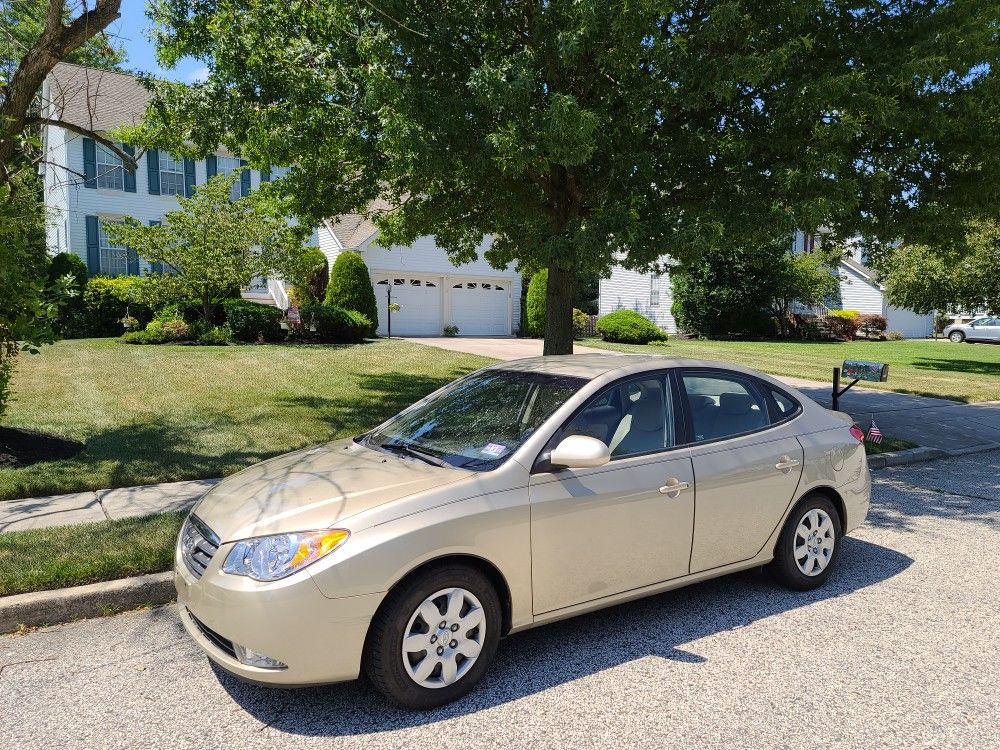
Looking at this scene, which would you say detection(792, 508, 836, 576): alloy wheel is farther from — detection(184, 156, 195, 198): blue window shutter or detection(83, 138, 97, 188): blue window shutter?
detection(184, 156, 195, 198): blue window shutter

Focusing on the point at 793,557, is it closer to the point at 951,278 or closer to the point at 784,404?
the point at 784,404

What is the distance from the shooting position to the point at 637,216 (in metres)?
7.64

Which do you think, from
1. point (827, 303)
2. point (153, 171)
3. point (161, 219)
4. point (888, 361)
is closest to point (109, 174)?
point (153, 171)

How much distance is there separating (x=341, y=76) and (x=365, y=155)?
84 centimetres

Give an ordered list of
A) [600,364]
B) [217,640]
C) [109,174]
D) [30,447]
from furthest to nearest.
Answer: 1. [109,174]
2. [30,447]
3. [600,364]
4. [217,640]

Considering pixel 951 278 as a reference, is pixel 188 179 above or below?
above

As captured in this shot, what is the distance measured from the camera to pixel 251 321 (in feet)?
60.0

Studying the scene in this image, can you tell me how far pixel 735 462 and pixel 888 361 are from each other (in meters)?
21.2

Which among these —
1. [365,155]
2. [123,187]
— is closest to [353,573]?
[365,155]

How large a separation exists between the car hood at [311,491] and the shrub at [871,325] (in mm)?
35693

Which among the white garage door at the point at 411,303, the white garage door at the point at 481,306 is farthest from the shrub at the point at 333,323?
the white garage door at the point at 481,306

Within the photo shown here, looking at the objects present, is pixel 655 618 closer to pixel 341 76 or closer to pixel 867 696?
pixel 867 696

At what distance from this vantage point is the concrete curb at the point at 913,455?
28.9 feet

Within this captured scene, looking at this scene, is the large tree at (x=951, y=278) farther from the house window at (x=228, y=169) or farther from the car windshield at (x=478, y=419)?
the house window at (x=228, y=169)
